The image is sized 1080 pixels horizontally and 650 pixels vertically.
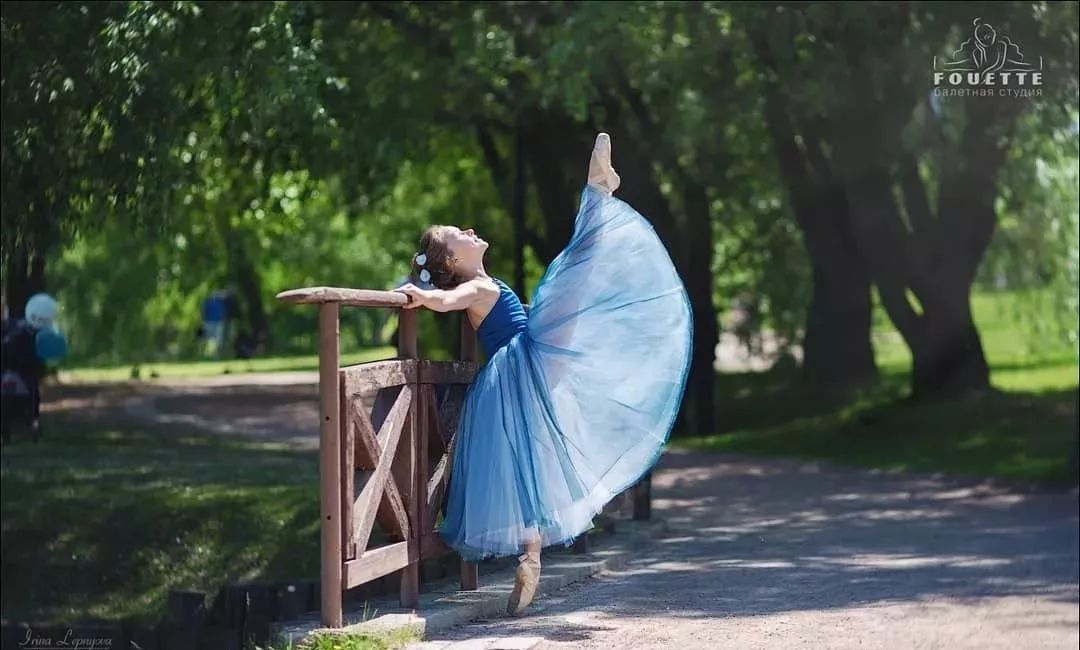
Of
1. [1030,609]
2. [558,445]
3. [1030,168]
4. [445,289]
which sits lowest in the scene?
[1030,609]

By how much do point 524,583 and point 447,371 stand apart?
1148mm

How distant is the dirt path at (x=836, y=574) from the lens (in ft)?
27.2

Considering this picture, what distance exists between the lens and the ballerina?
7.67 m

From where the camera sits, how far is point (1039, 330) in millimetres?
24938

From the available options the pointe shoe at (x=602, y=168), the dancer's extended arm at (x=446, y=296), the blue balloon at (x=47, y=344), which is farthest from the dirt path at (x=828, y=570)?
the blue balloon at (x=47, y=344)

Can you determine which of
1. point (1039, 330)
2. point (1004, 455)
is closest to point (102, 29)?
point (1004, 455)

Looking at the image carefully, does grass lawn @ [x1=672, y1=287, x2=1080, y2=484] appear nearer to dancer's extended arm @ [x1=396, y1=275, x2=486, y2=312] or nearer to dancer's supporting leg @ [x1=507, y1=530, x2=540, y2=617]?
dancer's supporting leg @ [x1=507, y1=530, x2=540, y2=617]

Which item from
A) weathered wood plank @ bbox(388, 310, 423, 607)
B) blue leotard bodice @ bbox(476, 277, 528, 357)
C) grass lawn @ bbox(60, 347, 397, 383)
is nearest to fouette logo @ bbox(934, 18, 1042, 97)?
blue leotard bodice @ bbox(476, 277, 528, 357)

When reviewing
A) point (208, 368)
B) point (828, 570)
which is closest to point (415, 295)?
point (828, 570)

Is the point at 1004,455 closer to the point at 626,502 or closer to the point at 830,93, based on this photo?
the point at 830,93

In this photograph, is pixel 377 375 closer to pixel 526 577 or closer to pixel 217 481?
pixel 526 577

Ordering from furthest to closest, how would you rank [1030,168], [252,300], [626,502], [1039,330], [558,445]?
[252,300] < [1039,330] < [1030,168] < [626,502] < [558,445]

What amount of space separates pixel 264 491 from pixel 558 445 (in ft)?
27.4

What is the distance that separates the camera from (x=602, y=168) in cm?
792
